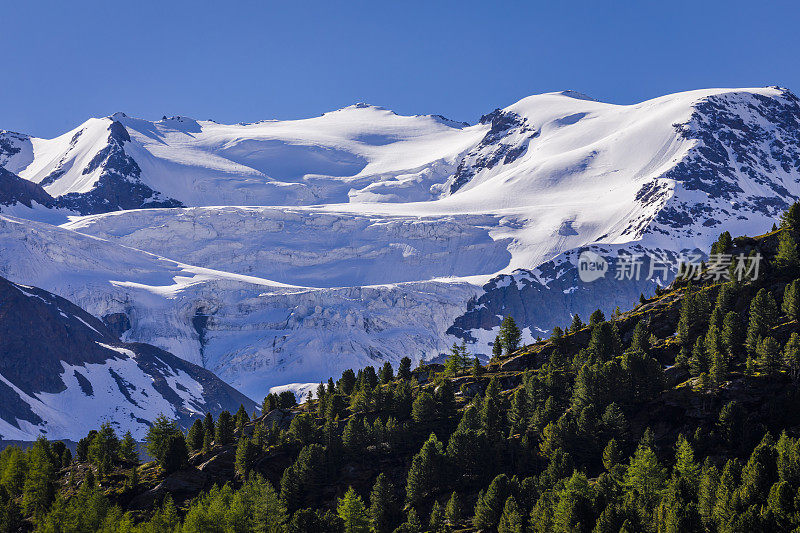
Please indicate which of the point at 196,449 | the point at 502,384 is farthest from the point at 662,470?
the point at 196,449

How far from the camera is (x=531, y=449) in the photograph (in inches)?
5153

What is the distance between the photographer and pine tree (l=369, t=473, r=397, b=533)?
399ft

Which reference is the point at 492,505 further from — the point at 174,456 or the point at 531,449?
the point at 174,456

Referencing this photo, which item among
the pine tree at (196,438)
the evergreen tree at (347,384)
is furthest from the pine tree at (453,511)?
the evergreen tree at (347,384)

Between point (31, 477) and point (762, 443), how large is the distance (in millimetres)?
94904

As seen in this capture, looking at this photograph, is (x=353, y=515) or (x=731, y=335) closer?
(x=353, y=515)

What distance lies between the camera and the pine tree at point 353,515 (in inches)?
4601

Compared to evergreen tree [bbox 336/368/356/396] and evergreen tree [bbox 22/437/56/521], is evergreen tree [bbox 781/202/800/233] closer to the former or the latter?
evergreen tree [bbox 336/368/356/396]

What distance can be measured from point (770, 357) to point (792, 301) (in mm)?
15344

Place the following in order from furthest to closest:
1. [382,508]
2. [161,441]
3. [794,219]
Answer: [794,219], [161,441], [382,508]

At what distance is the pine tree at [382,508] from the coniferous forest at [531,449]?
278 millimetres

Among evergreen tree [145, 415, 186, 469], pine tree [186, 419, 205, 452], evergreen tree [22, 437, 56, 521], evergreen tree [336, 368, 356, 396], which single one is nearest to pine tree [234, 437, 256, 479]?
evergreen tree [145, 415, 186, 469]

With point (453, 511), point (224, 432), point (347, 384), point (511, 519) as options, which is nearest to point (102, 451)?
point (224, 432)

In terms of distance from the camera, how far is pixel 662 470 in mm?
109125
